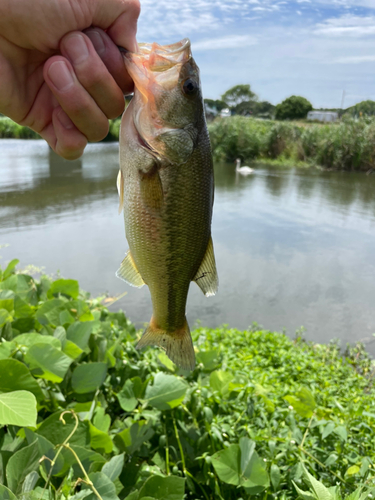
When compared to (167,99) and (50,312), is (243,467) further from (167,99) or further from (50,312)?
(167,99)

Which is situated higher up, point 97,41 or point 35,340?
point 97,41

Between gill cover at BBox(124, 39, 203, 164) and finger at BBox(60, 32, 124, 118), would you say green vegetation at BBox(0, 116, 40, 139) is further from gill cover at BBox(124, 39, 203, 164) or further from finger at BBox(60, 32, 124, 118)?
gill cover at BBox(124, 39, 203, 164)

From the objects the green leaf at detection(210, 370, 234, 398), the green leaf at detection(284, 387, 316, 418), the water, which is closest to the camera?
the green leaf at detection(284, 387, 316, 418)

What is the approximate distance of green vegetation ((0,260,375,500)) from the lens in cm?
130

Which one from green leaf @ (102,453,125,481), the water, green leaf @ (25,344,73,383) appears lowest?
the water

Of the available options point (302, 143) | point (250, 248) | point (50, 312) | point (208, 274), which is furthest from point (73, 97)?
point (302, 143)

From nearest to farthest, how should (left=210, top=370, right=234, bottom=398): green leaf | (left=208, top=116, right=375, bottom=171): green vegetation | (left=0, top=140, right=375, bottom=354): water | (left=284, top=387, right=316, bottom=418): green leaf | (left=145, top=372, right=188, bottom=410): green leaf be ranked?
(left=145, top=372, right=188, bottom=410): green leaf → (left=284, top=387, right=316, bottom=418): green leaf → (left=210, top=370, right=234, bottom=398): green leaf → (left=0, top=140, right=375, bottom=354): water → (left=208, top=116, right=375, bottom=171): green vegetation

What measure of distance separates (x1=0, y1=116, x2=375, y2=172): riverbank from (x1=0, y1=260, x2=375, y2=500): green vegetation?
60.2 feet

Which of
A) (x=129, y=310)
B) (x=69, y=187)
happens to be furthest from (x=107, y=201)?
(x=129, y=310)

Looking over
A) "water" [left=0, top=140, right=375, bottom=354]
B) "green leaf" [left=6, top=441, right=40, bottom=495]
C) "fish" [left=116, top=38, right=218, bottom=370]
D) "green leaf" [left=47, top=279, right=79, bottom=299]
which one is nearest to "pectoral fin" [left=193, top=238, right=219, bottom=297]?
"fish" [left=116, top=38, right=218, bottom=370]

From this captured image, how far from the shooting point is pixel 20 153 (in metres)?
23.6

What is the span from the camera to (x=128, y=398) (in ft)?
6.79

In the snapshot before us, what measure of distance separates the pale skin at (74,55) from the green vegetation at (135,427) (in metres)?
0.90

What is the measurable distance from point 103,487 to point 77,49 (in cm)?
150
